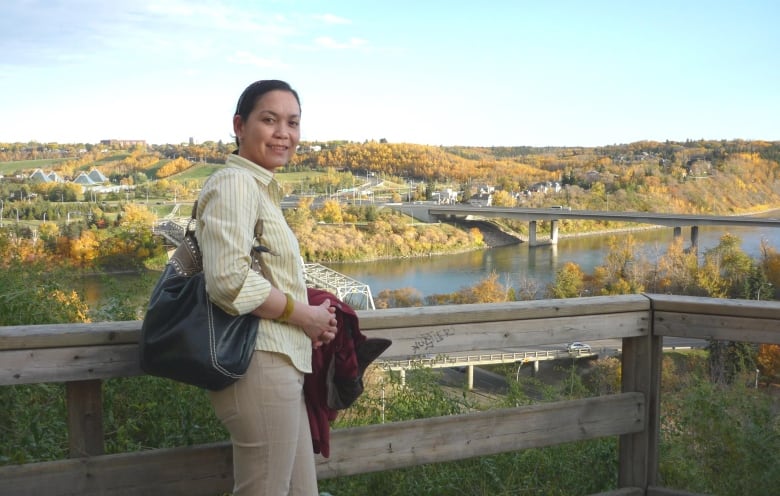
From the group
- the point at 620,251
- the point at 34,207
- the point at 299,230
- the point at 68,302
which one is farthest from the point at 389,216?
the point at 68,302

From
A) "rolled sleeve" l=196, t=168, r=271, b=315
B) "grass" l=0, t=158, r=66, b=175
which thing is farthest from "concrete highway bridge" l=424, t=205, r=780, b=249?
"rolled sleeve" l=196, t=168, r=271, b=315

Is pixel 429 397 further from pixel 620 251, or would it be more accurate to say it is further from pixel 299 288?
pixel 620 251

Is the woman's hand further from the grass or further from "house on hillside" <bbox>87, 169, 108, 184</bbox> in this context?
the grass

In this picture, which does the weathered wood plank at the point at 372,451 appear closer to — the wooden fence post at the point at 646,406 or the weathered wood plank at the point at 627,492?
the wooden fence post at the point at 646,406

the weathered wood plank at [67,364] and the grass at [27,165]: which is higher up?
the weathered wood plank at [67,364]

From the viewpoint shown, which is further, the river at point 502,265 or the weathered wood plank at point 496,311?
the river at point 502,265

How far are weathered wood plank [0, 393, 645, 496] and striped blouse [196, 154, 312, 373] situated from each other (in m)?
Result: 0.44

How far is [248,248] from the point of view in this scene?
124cm

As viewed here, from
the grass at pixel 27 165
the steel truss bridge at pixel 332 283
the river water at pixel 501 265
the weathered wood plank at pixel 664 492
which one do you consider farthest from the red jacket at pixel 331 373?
the grass at pixel 27 165

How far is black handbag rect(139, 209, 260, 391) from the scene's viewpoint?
124cm

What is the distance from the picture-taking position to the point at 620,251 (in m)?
39.9

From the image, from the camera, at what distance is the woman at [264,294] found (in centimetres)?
123

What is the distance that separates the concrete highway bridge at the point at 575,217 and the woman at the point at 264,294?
3696cm

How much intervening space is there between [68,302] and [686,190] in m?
60.3
